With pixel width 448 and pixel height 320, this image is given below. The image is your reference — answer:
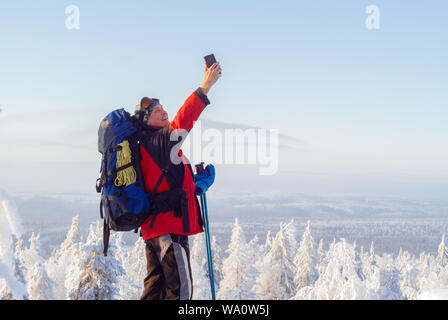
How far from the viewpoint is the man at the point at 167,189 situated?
5051 mm

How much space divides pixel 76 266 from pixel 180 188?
1050 cm

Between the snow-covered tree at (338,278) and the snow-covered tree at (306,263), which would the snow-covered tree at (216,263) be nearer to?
the snow-covered tree at (306,263)

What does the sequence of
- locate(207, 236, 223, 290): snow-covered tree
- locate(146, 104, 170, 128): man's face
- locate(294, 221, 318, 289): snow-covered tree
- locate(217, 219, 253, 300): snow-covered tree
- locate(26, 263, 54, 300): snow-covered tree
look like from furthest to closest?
locate(207, 236, 223, 290): snow-covered tree → locate(294, 221, 318, 289): snow-covered tree → locate(217, 219, 253, 300): snow-covered tree → locate(26, 263, 54, 300): snow-covered tree → locate(146, 104, 170, 128): man's face

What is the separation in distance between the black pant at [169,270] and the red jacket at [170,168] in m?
0.14

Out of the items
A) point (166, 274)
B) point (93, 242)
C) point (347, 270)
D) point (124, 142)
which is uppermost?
point (124, 142)

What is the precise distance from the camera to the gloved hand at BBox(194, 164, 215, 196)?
6004 millimetres

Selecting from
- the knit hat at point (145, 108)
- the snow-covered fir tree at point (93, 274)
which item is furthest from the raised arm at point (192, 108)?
the snow-covered fir tree at point (93, 274)

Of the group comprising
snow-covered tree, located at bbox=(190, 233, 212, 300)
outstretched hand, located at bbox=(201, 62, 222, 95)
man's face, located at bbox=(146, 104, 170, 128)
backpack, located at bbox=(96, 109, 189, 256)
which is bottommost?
snow-covered tree, located at bbox=(190, 233, 212, 300)

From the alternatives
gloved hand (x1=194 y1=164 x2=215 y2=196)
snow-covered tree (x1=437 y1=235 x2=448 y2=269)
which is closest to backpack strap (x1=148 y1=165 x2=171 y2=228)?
gloved hand (x1=194 y1=164 x2=215 y2=196)

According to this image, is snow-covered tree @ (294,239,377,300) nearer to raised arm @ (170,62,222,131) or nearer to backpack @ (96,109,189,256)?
backpack @ (96,109,189,256)

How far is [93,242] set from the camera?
13.7 m
